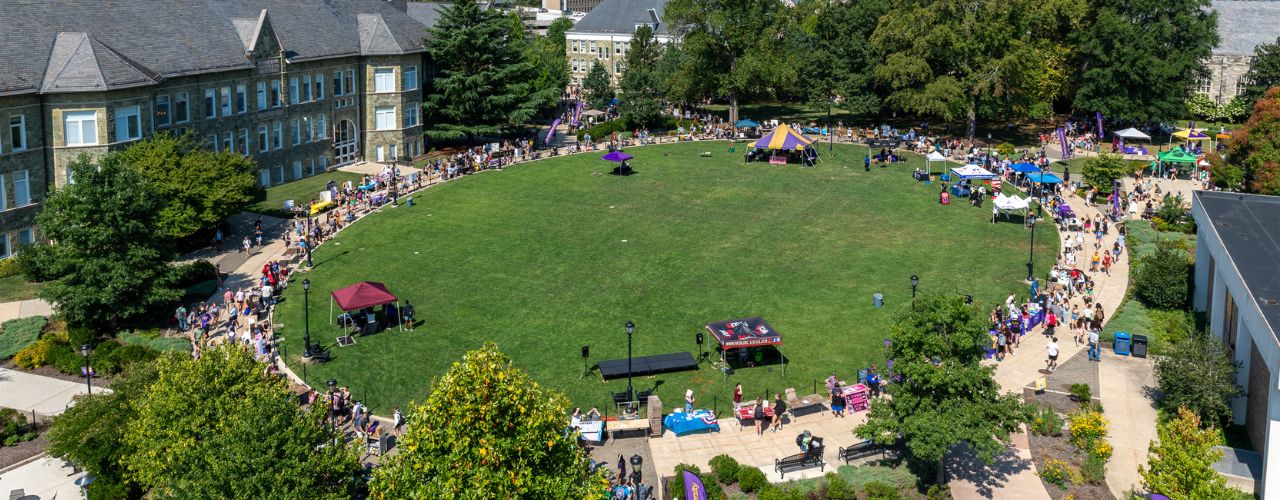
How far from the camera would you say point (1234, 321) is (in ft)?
120

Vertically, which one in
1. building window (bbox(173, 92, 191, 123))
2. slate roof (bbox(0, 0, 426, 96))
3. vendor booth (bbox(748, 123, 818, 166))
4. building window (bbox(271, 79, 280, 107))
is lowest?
vendor booth (bbox(748, 123, 818, 166))

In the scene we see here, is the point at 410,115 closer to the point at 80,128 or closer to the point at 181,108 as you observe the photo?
the point at 181,108

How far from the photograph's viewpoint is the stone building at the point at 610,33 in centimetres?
11850

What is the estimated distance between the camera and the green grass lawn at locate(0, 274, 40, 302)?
48438 millimetres

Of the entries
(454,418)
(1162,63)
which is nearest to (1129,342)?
(454,418)

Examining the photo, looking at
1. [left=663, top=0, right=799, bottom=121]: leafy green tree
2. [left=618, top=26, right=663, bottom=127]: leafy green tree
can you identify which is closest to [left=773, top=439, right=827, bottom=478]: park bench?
[left=663, top=0, right=799, bottom=121]: leafy green tree

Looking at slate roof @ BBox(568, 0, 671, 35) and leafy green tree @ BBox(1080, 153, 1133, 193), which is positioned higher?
slate roof @ BBox(568, 0, 671, 35)

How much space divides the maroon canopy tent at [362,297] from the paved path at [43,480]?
11.8 m

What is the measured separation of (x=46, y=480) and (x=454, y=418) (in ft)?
58.4

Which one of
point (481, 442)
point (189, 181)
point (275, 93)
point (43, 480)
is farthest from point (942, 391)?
point (275, 93)

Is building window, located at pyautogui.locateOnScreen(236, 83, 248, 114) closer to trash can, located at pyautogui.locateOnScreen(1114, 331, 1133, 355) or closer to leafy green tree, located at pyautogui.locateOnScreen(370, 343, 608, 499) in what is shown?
leafy green tree, located at pyautogui.locateOnScreen(370, 343, 608, 499)

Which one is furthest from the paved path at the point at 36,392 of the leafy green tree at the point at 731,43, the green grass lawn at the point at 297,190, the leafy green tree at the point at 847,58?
the leafy green tree at the point at 847,58

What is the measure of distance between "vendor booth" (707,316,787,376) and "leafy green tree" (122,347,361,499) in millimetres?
15735

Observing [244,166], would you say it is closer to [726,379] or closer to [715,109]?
[726,379]
